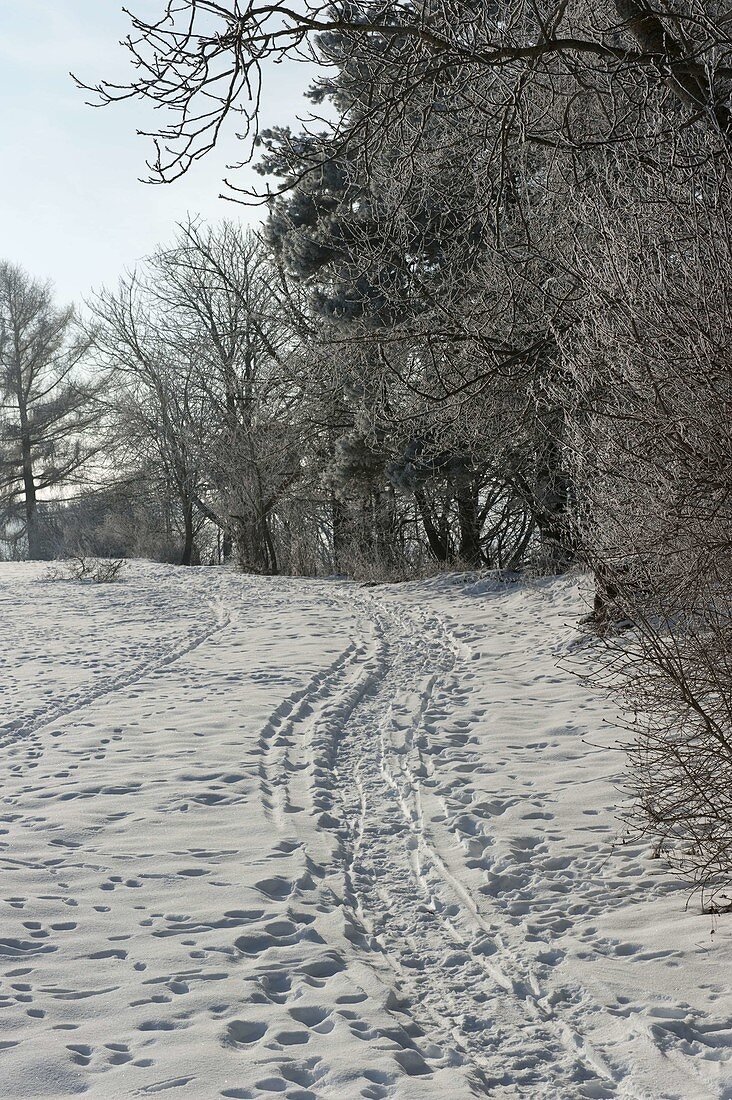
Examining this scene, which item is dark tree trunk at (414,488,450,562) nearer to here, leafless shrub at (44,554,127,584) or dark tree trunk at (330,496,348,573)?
dark tree trunk at (330,496,348,573)

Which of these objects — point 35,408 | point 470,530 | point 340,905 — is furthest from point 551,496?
point 35,408

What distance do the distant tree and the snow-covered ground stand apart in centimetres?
3130

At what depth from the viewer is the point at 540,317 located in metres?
9.54

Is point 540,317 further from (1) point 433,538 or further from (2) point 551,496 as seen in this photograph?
(1) point 433,538

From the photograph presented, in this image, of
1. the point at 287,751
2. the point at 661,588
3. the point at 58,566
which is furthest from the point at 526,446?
the point at 58,566

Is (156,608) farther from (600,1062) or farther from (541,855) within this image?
(600,1062)

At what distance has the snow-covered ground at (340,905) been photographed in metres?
3.47

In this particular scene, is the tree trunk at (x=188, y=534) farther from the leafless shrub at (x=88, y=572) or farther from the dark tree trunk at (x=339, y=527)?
the dark tree trunk at (x=339, y=527)

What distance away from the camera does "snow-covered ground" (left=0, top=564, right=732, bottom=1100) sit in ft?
11.4

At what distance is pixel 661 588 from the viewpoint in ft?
14.4

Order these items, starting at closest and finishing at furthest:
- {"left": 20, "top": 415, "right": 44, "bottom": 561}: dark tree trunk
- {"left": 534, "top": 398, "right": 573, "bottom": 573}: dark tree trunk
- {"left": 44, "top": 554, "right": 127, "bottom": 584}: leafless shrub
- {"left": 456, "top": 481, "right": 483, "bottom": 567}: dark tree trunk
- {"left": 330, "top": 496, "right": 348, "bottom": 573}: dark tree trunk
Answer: {"left": 534, "top": 398, "right": 573, "bottom": 573}: dark tree trunk < {"left": 456, "top": 481, "right": 483, "bottom": 567}: dark tree trunk < {"left": 44, "top": 554, "right": 127, "bottom": 584}: leafless shrub < {"left": 330, "top": 496, "right": 348, "bottom": 573}: dark tree trunk < {"left": 20, "top": 415, "right": 44, "bottom": 561}: dark tree trunk

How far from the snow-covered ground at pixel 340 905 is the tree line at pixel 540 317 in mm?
686

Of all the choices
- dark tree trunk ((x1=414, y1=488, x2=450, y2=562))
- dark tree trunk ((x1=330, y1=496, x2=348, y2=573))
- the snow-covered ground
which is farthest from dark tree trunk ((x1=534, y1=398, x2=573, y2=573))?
dark tree trunk ((x1=330, y1=496, x2=348, y2=573))

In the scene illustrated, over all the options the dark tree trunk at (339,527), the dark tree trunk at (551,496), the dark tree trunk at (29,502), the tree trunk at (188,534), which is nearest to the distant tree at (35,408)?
the dark tree trunk at (29,502)
